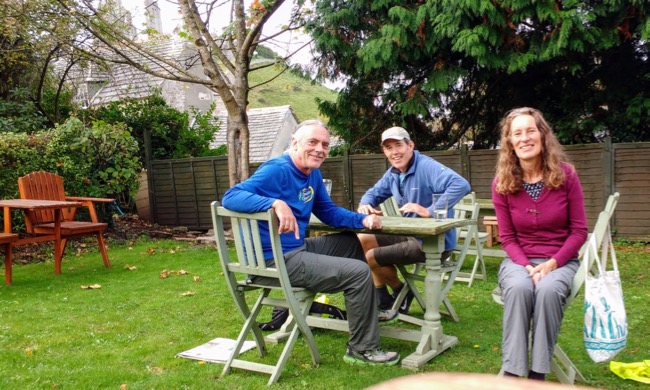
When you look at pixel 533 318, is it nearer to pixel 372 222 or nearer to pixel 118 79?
pixel 372 222

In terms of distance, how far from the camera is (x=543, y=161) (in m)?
3.35

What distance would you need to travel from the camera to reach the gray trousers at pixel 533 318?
294 cm

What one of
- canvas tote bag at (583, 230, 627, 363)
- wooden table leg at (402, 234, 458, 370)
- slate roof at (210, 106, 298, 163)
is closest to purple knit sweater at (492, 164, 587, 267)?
canvas tote bag at (583, 230, 627, 363)

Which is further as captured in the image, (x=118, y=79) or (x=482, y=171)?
(x=118, y=79)

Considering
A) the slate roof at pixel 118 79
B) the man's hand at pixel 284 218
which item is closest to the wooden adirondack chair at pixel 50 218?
the slate roof at pixel 118 79

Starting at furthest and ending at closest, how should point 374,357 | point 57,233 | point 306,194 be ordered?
1. point 57,233
2. point 306,194
3. point 374,357

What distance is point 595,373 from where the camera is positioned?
356 cm

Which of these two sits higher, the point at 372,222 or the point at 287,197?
the point at 287,197

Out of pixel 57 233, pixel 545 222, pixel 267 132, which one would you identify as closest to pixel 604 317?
pixel 545 222

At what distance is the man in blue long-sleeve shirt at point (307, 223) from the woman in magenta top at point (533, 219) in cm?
88

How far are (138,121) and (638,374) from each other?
1203 cm

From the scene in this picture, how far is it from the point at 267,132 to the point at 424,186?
1972 centimetres

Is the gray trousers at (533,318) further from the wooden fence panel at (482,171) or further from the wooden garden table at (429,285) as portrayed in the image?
the wooden fence panel at (482,171)

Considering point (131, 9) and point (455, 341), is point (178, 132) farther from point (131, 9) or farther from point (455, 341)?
point (455, 341)
